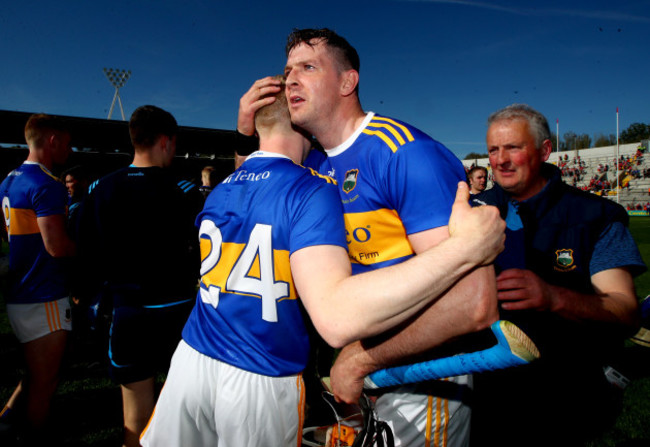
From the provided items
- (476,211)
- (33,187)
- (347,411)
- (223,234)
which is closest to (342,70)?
(223,234)

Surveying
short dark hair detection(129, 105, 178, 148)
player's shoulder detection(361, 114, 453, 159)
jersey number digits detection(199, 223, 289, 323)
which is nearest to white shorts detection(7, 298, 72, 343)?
short dark hair detection(129, 105, 178, 148)

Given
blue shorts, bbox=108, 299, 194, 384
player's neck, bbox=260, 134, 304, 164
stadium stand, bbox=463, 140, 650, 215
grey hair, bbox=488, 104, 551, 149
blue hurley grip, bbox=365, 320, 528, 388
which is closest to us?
blue hurley grip, bbox=365, 320, 528, 388

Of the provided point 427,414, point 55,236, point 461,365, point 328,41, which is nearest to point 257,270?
point 461,365

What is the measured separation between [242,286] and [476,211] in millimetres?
1126

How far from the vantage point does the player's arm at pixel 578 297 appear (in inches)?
66.4

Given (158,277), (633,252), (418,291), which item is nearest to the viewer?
(418,291)

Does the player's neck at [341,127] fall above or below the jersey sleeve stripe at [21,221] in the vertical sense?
above

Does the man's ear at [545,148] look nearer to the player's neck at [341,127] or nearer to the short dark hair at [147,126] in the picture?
the player's neck at [341,127]

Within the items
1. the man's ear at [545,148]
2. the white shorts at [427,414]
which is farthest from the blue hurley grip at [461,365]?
the man's ear at [545,148]

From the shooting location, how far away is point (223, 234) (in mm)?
1801

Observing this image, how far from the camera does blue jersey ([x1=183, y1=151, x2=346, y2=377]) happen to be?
1652 millimetres

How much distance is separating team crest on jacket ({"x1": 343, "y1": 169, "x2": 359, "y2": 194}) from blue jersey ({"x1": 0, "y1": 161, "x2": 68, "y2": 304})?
2.89 m

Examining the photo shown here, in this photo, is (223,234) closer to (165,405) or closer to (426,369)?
(165,405)

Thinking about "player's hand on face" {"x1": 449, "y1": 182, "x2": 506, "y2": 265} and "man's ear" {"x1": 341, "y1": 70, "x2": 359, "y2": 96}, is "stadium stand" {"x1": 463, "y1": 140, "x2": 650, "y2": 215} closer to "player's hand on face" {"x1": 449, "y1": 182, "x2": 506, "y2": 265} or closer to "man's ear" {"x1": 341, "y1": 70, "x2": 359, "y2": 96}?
"man's ear" {"x1": 341, "y1": 70, "x2": 359, "y2": 96}
